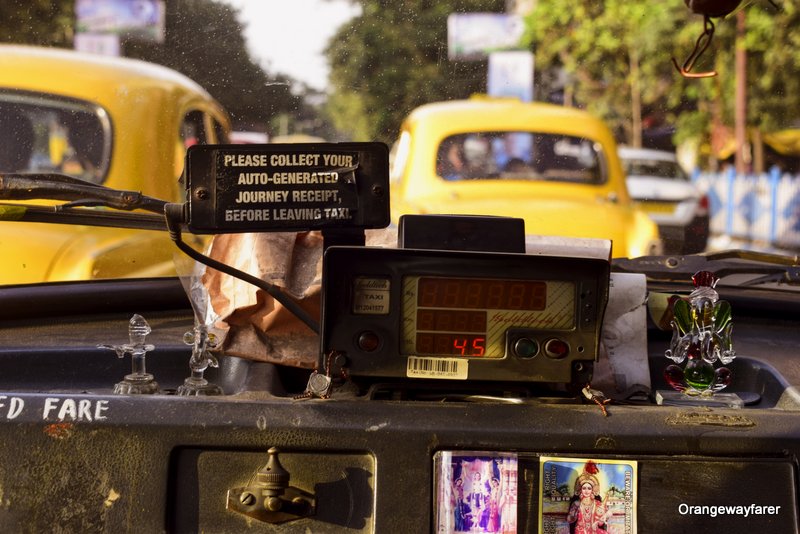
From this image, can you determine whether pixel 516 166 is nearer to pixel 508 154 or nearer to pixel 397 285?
pixel 508 154

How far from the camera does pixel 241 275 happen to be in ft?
6.49

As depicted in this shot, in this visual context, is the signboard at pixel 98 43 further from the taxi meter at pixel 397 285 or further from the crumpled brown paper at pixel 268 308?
the taxi meter at pixel 397 285

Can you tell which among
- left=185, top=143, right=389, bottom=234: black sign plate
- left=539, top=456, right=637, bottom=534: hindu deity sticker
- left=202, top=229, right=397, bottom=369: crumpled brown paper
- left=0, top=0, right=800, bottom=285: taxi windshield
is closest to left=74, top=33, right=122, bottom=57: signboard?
left=0, top=0, right=800, bottom=285: taxi windshield

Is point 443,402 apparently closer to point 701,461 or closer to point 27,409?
point 701,461

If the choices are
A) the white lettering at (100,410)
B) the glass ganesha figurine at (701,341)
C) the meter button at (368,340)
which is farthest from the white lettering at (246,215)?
the glass ganesha figurine at (701,341)

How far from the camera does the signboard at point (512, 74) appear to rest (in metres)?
2.48

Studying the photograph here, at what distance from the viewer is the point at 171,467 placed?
6.03 feet

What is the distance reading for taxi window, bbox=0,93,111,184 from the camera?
247 cm

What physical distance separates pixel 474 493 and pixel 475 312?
0.31 meters

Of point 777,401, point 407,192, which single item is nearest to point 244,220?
point 407,192

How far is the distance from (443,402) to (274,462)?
317 millimetres

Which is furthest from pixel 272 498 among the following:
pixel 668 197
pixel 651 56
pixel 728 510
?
pixel 668 197

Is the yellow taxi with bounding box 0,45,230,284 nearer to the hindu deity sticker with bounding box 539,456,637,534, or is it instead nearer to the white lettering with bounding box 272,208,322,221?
the white lettering with bounding box 272,208,322,221

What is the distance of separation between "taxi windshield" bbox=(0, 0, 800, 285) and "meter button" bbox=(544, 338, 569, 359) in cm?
64
